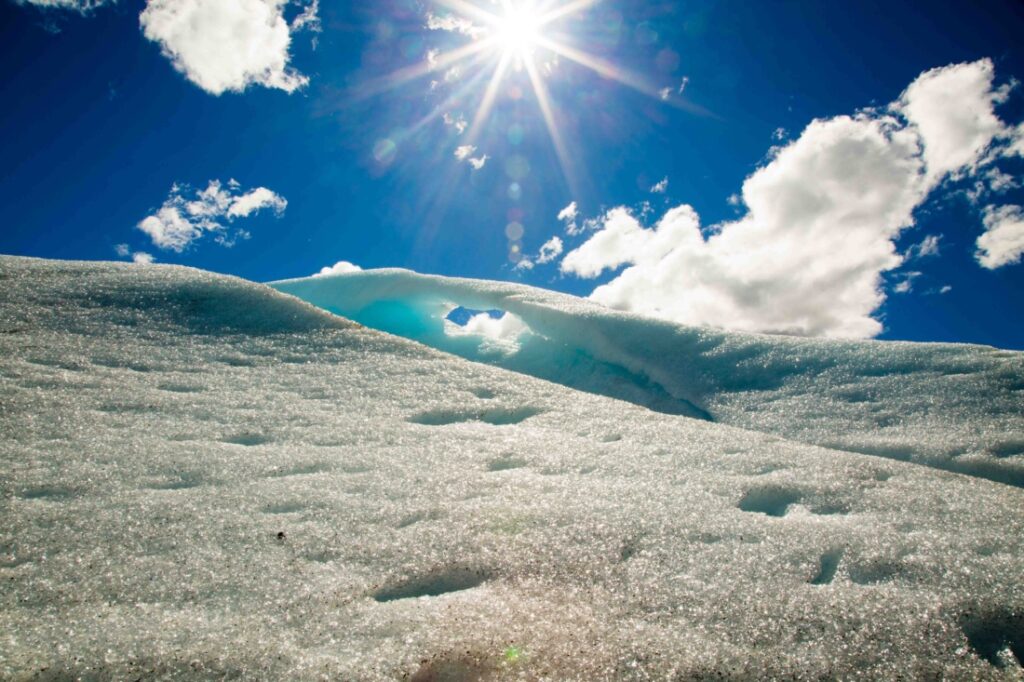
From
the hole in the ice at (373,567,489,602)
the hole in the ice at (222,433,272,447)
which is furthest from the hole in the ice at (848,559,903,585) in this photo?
the hole in the ice at (222,433,272,447)

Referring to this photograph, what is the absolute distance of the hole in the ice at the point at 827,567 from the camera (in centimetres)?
264

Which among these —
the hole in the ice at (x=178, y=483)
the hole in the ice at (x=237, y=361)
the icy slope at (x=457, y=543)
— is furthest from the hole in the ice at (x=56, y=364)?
the hole in the ice at (x=178, y=483)

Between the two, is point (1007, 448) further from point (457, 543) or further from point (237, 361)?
point (237, 361)

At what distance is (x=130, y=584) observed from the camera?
2480 mm

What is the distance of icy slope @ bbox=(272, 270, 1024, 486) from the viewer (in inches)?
201

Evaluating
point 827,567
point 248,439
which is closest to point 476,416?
point 248,439

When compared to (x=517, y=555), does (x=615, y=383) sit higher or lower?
higher

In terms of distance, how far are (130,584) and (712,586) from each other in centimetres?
250

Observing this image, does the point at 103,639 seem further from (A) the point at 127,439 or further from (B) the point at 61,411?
(B) the point at 61,411

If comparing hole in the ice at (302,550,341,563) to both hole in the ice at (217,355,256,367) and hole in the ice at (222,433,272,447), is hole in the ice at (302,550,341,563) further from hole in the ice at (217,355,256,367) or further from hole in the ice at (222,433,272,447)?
hole in the ice at (217,355,256,367)

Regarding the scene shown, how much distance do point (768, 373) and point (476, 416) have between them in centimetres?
392

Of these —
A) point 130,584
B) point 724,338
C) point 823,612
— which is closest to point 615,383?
point 724,338

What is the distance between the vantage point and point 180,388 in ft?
15.8

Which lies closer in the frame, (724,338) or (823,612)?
(823,612)
